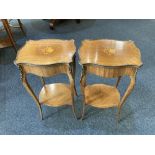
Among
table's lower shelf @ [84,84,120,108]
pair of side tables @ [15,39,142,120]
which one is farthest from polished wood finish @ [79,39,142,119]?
table's lower shelf @ [84,84,120,108]

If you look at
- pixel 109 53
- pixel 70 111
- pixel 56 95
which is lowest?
pixel 70 111

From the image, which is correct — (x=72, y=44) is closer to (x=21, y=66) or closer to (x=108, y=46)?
(x=108, y=46)

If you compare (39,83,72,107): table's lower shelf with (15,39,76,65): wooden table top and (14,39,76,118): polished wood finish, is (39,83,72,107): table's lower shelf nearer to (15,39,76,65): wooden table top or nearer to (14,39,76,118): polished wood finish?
(14,39,76,118): polished wood finish

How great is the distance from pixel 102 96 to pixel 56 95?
38 centimetres

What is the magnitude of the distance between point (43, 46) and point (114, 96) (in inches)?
27.1

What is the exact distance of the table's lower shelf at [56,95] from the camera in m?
1.58

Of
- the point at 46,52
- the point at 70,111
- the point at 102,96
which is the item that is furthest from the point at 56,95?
the point at 46,52

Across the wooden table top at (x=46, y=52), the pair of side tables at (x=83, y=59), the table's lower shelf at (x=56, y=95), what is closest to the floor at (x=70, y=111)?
the table's lower shelf at (x=56, y=95)

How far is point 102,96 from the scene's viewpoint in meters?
1.58

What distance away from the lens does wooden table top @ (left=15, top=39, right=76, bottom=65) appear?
1172 millimetres

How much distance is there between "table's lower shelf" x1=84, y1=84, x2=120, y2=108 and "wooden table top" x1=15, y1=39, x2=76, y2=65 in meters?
0.47

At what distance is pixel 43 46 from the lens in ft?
4.36

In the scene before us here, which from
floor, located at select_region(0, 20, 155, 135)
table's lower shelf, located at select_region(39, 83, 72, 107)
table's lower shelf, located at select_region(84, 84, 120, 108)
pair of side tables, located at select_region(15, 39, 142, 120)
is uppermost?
pair of side tables, located at select_region(15, 39, 142, 120)

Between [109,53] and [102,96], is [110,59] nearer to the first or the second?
[109,53]
